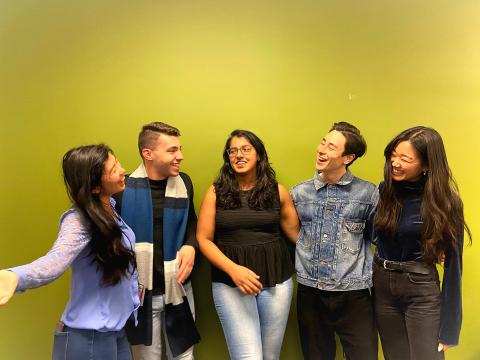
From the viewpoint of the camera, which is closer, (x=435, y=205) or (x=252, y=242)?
(x=435, y=205)

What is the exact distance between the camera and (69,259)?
1.21 m

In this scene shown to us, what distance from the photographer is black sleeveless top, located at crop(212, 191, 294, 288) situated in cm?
181

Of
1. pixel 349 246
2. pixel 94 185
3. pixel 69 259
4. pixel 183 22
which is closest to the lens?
pixel 69 259

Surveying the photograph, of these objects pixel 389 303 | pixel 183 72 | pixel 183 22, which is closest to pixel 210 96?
pixel 183 72

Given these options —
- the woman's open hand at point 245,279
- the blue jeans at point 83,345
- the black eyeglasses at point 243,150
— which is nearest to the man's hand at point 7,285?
the blue jeans at point 83,345

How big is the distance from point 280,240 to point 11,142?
1.61 m

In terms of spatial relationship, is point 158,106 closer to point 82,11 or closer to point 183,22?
point 183,22

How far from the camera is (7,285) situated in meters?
1.04

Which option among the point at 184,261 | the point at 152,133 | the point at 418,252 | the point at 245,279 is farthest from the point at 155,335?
the point at 418,252

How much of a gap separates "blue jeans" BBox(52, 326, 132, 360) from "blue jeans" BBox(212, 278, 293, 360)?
1.94 ft

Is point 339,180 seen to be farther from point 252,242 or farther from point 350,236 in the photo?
point 252,242

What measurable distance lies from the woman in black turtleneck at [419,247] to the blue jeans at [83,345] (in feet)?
3.86

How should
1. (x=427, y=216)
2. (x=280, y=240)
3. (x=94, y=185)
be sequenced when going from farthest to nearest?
(x=280, y=240) < (x=427, y=216) < (x=94, y=185)

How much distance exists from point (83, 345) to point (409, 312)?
52.5 inches
